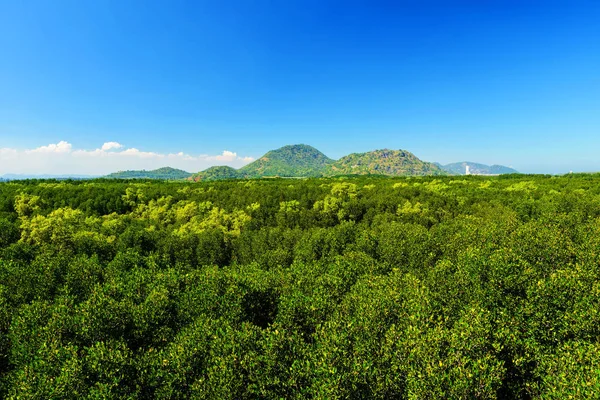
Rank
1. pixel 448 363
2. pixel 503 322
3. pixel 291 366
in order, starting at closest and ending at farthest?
pixel 448 363
pixel 291 366
pixel 503 322

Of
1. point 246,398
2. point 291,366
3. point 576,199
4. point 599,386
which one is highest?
point 576,199

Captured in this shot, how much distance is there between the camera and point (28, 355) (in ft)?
71.2

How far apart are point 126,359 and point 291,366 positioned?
1244 centimetres

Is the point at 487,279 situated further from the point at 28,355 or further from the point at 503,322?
the point at 28,355

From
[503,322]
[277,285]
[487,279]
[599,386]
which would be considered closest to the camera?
[599,386]

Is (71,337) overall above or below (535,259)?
below

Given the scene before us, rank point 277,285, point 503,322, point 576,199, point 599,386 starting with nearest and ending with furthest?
point 599,386 < point 503,322 < point 277,285 < point 576,199

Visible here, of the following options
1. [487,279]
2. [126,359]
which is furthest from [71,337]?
[487,279]

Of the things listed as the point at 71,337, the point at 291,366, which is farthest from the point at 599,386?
the point at 71,337

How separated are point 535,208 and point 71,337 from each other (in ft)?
301

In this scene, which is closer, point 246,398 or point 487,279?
point 246,398

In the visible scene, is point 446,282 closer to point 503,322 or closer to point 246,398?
point 503,322

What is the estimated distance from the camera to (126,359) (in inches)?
827

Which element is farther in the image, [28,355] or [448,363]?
[28,355]
